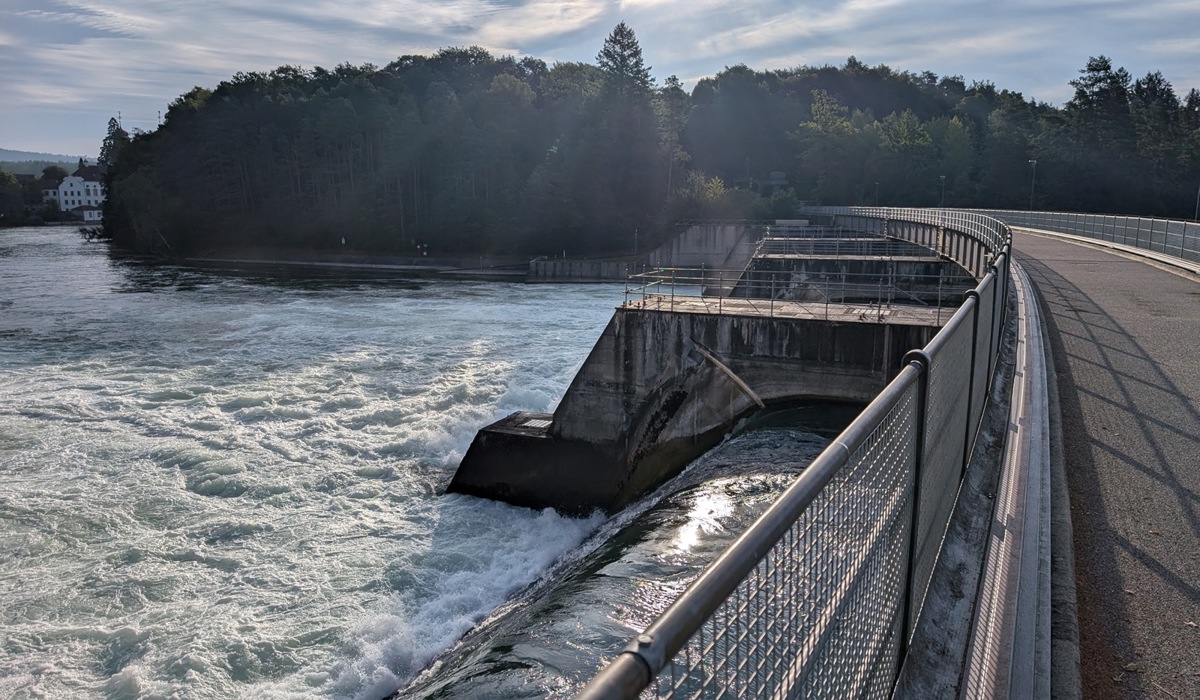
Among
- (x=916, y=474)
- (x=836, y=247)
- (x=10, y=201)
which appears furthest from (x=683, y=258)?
(x=10, y=201)

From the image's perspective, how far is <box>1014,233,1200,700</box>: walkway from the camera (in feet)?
13.0

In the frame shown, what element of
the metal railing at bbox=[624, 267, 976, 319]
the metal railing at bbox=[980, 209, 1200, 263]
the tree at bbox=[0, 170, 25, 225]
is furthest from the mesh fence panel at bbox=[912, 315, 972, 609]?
the tree at bbox=[0, 170, 25, 225]

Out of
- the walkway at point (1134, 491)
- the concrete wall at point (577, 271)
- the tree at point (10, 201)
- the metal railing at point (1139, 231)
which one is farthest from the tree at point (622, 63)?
the tree at point (10, 201)

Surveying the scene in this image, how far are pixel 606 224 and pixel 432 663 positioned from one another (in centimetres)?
7603

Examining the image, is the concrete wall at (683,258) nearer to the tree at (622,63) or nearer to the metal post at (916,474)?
the tree at (622,63)

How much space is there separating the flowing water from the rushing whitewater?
2.0 inches

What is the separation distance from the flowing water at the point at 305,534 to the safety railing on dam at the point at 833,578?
5.32m

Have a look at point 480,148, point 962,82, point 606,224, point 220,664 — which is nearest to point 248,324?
point 220,664

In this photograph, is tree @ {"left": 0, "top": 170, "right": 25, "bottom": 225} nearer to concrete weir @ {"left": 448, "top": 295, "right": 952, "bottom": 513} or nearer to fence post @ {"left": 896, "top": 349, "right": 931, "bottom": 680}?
concrete weir @ {"left": 448, "top": 295, "right": 952, "bottom": 513}

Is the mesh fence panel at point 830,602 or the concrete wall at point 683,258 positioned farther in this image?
the concrete wall at point 683,258

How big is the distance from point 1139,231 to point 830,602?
29.5m

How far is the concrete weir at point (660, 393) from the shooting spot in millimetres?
16125

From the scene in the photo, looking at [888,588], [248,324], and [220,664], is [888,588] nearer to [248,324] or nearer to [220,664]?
[220,664]

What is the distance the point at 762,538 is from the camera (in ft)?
6.74
